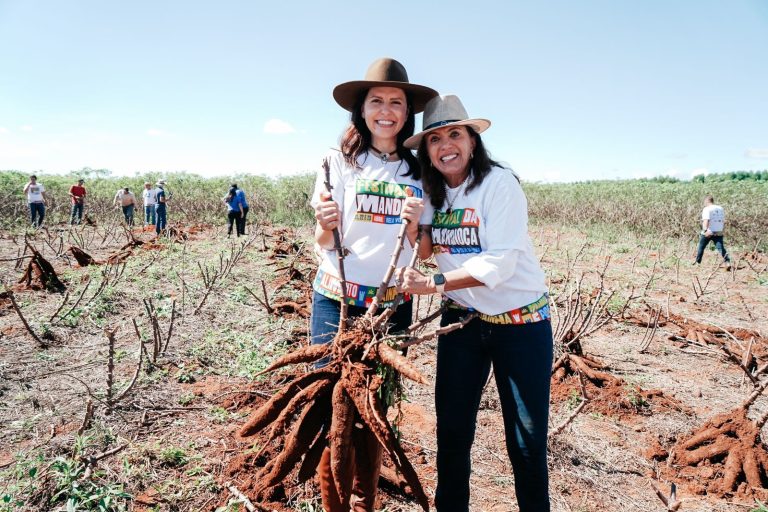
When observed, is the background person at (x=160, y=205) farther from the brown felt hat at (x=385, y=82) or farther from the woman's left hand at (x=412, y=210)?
the woman's left hand at (x=412, y=210)

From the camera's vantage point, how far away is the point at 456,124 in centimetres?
159

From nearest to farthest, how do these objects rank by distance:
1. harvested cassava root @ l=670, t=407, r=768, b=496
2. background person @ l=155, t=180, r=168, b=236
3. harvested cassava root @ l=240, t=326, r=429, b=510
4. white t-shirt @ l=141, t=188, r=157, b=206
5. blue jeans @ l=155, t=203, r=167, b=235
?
harvested cassava root @ l=240, t=326, r=429, b=510 → harvested cassava root @ l=670, t=407, r=768, b=496 → background person @ l=155, t=180, r=168, b=236 → blue jeans @ l=155, t=203, r=167, b=235 → white t-shirt @ l=141, t=188, r=157, b=206

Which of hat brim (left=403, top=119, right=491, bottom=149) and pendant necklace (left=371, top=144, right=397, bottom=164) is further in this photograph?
pendant necklace (left=371, top=144, right=397, bottom=164)

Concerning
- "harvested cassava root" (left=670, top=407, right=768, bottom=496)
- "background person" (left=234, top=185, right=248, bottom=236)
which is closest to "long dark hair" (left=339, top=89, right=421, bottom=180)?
"harvested cassava root" (left=670, top=407, right=768, bottom=496)

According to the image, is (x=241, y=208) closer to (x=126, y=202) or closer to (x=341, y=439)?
(x=126, y=202)

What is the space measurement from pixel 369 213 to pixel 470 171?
15.4 inches

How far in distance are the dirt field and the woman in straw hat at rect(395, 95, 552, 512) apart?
81cm

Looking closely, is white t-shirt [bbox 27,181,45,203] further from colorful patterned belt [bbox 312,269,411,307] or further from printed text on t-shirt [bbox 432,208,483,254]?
printed text on t-shirt [bbox 432,208,483,254]

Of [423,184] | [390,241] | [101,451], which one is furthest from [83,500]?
[423,184]

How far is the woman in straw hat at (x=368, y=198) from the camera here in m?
1.63

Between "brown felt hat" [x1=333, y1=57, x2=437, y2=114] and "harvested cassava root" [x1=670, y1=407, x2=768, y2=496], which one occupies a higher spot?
"brown felt hat" [x1=333, y1=57, x2=437, y2=114]

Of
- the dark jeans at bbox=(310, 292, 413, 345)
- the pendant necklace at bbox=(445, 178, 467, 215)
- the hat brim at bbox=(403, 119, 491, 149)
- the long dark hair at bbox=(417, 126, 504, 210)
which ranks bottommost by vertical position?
the dark jeans at bbox=(310, 292, 413, 345)

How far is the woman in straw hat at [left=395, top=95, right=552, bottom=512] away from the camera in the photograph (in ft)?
5.01

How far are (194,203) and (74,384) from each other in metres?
14.4
